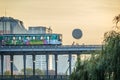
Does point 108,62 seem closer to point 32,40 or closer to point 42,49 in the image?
point 42,49

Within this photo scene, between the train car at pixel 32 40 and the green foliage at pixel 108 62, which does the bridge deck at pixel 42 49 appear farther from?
the green foliage at pixel 108 62

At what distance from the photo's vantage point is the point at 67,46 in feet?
333

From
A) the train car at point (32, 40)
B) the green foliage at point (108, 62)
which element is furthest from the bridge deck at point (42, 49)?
the green foliage at point (108, 62)

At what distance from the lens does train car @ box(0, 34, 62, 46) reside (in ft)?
346

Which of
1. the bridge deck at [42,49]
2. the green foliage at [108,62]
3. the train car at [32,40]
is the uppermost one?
the green foliage at [108,62]

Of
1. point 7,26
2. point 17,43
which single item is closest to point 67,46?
point 17,43

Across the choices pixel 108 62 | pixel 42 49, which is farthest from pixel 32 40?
pixel 108 62

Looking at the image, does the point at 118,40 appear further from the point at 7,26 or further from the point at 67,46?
the point at 7,26

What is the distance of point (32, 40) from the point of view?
348ft

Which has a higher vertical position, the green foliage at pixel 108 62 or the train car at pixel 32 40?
the green foliage at pixel 108 62

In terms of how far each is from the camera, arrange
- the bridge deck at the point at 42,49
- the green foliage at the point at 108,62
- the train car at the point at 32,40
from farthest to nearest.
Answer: the train car at the point at 32,40 → the bridge deck at the point at 42,49 → the green foliage at the point at 108,62

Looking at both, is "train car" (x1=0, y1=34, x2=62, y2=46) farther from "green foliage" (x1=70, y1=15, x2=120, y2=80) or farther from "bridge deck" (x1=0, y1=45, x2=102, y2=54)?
"green foliage" (x1=70, y1=15, x2=120, y2=80)

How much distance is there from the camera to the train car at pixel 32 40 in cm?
10550

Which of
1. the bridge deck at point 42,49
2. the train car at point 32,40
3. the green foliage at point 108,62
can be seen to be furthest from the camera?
the train car at point 32,40
